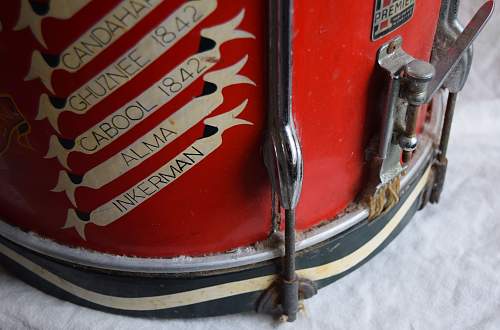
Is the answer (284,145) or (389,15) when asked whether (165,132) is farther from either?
(389,15)

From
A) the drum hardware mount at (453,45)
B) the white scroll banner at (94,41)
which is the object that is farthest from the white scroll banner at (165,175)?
the drum hardware mount at (453,45)

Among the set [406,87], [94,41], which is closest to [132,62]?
[94,41]

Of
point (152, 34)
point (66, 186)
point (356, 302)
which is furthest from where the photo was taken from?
point (356, 302)

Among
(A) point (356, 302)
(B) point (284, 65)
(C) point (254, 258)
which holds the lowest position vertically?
(A) point (356, 302)

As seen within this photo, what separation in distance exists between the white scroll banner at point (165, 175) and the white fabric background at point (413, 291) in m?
0.16

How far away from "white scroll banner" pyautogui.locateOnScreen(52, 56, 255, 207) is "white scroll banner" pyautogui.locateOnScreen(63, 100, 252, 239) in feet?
0.05

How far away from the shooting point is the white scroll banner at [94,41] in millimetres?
451

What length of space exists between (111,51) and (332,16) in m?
0.18

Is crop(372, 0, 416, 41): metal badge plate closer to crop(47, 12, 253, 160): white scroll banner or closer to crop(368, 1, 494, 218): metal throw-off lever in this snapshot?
crop(368, 1, 494, 218): metal throw-off lever

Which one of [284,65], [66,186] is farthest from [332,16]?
[66,186]

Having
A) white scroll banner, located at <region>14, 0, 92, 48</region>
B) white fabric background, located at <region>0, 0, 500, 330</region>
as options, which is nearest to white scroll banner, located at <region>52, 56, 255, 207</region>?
white scroll banner, located at <region>14, 0, 92, 48</region>

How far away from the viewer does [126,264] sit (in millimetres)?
626

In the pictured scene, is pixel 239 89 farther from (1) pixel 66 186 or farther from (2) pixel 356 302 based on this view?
(2) pixel 356 302

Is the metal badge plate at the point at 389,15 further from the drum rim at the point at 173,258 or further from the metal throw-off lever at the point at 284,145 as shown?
the drum rim at the point at 173,258
